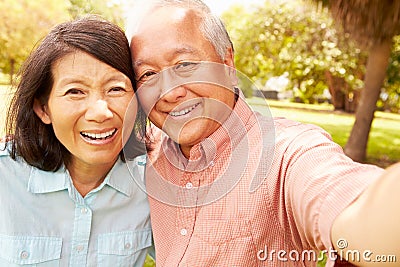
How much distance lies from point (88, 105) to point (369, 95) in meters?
7.07

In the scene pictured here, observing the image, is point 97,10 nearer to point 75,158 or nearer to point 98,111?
point 75,158

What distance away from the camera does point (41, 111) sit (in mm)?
1900

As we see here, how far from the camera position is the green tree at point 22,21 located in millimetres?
20453

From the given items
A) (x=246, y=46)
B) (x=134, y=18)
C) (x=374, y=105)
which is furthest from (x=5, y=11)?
(x=134, y=18)

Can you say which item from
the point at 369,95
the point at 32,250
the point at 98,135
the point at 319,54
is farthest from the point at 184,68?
the point at 319,54

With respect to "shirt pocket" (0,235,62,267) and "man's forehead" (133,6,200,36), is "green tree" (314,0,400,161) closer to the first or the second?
"man's forehead" (133,6,200,36)

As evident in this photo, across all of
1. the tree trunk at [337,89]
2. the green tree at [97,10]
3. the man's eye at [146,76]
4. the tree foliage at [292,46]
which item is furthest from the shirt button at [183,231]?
the tree trunk at [337,89]

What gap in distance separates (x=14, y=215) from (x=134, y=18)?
2.72 ft

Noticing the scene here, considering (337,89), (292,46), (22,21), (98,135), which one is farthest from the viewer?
(22,21)

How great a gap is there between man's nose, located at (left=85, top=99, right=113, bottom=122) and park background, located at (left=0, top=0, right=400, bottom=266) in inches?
241

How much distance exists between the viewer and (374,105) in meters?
8.21

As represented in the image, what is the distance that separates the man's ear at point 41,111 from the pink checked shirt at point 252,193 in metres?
0.44

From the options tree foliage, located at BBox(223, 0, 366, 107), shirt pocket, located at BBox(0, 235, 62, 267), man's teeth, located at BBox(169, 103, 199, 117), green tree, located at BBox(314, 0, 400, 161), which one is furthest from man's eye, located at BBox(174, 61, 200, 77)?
tree foliage, located at BBox(223, 0, 366, 107)

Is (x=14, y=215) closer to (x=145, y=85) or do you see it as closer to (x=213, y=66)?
(x=145, y=85)
